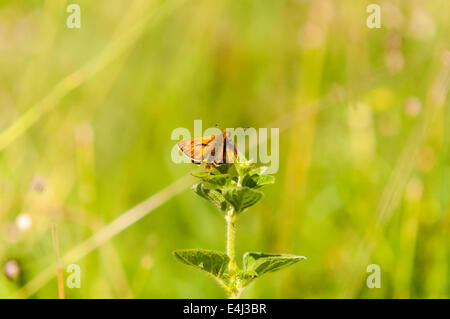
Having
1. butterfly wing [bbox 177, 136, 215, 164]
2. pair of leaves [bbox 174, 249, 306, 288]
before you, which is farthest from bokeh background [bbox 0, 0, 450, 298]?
butterfly wing [bbox 177, 136, 215, 164]

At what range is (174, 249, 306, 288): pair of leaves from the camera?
94 centimetres

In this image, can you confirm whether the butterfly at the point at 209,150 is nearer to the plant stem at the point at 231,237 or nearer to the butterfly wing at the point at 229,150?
the butterfly wing at the point at 229,150

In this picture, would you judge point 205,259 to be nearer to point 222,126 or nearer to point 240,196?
point 240,196

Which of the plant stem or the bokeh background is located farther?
the bokeh background

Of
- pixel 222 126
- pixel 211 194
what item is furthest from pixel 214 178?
pixel 222 126

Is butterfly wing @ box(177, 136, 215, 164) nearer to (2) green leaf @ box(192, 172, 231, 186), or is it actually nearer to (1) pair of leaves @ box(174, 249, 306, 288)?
(2) green leaf @ box(192, 172, 231, 186)

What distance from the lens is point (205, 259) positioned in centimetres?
96

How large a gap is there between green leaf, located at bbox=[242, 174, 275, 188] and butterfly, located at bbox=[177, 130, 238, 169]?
75 mm

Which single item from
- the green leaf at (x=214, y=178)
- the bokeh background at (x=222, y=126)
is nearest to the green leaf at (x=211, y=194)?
the green leaf at (x=214, y=178)

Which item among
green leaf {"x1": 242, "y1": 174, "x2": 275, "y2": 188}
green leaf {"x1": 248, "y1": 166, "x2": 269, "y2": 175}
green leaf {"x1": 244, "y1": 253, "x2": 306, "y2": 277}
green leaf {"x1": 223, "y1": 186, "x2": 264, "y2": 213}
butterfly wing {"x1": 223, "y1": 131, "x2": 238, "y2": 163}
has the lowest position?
green leaf {"x1": 244, "y1": 253, "x2": 306, "y2": 277}

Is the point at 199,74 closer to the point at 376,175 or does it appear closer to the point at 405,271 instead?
the point at 376,175

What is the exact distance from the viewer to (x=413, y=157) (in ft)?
5.76

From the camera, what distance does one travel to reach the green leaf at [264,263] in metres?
0.95

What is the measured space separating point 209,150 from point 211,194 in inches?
3.6
